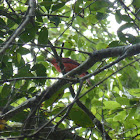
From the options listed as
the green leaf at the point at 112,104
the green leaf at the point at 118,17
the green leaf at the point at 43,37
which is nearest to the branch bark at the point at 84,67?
the green leaf at the point at 43,37

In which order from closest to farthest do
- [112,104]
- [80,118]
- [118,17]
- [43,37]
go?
[80,118] → [43,37] → [112,104] → [118,17]

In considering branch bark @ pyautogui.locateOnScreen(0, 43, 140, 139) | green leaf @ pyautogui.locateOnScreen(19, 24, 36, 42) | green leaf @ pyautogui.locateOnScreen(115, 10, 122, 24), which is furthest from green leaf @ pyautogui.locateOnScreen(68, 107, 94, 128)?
green leaf @ pyautogui.locateOnScreen(115, 10, 122, 24)

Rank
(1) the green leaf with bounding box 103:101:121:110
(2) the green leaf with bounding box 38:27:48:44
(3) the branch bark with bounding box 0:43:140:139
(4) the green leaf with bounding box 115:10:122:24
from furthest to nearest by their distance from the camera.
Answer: (4) the green leaf with bounding box 115:10:122:24
(1) the green leaf with bounding box 103:101:121:110
(2) the green leaf with bounding box 38:27:48:44
(3) the branch bark with bounding box 0:43:140:139

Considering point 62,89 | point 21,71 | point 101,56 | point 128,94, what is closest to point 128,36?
point 101,56

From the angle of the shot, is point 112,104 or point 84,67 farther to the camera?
point 112,104

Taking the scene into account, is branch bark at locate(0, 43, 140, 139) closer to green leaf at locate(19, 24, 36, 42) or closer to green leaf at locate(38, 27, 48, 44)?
green leaf at locate(38, 27, 48, 44)

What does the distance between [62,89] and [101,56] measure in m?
0.49

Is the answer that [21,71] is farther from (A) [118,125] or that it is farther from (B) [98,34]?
(B) [98,34]

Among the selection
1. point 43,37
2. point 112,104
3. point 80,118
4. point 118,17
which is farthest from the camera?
point 118,17

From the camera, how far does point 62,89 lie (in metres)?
1.69

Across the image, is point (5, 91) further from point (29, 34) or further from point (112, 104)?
point (112, 104)

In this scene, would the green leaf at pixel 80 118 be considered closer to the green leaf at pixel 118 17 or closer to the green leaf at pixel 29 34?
the green leaf at pixel 29 34

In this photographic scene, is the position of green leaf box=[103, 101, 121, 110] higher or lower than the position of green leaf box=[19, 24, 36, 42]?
lower

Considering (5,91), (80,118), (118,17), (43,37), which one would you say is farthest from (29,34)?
(118,17)
